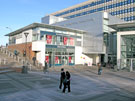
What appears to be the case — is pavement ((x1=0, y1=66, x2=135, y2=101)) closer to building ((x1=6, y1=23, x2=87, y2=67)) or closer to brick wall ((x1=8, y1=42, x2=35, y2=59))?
building ((x1=6, y1=23, x2=87, y2=67))

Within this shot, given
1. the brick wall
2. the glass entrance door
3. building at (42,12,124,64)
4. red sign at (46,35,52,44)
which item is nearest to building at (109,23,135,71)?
building at (42,12,124,64)

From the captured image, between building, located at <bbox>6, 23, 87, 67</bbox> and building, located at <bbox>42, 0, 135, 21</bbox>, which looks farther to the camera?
building, located at <bbox>42, 0, 135, 21</bbox>

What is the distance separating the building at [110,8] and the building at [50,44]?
32400 mm

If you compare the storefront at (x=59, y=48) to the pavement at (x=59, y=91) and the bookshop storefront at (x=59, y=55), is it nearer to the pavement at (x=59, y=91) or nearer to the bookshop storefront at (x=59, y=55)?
the bookshop storefront at (x=59, y=55)

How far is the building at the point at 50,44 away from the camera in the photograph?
3008 cm

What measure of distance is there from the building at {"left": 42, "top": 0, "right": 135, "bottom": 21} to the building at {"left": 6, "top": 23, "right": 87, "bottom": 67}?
3240 centimetres

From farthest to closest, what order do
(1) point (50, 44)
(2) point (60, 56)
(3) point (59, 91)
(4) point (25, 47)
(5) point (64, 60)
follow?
(5) point (64, 60) → (2) point (60, 56) → (4) point (25, 47) → (1) point (50, 44) → (3) point (59, 91)

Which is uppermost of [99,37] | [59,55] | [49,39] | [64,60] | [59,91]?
[99,37]

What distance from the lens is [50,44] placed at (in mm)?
31609

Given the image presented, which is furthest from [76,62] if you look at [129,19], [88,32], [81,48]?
[129,19]

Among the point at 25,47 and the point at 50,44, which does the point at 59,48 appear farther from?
the point at 25,47

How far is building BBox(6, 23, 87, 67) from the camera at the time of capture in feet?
98.7

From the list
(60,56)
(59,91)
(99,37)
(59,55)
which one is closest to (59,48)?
(59,55)

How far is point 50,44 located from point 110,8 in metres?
45.0
